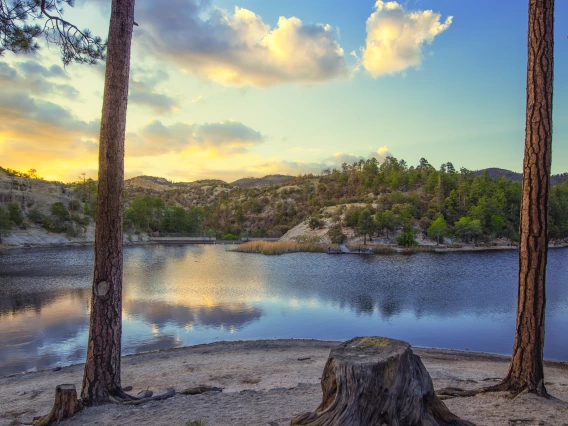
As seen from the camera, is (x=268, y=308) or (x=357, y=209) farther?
(x=357, y=209)

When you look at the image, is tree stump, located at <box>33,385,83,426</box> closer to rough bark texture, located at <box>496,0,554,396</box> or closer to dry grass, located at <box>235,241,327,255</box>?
rough bark texture, located at <box>496,0,554,396</box>

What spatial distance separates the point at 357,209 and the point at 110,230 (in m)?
58.6

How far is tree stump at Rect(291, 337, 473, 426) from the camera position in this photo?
2.96 m

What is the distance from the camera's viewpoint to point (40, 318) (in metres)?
14.5

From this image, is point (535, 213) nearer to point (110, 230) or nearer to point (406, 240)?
point (110, 230)

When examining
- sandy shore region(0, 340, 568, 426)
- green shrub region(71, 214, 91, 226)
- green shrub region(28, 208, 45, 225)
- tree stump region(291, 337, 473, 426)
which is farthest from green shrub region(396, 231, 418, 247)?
tree stump region(291, 337, 473, 426)

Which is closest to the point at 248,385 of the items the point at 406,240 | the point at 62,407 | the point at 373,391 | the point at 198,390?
the point at 198,390

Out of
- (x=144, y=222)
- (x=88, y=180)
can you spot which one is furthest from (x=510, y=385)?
(x=88, y=180)

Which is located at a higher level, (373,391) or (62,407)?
(373,391)

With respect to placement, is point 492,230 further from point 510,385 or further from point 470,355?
point 510,385

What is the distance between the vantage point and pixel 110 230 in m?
5.51

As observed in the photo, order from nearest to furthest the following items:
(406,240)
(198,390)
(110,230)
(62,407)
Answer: (62,407) → (110,230) → (198,390) → (406,240)

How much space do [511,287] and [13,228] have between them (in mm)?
55621

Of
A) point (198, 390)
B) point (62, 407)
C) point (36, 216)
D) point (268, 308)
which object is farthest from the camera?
point (36, 216)
